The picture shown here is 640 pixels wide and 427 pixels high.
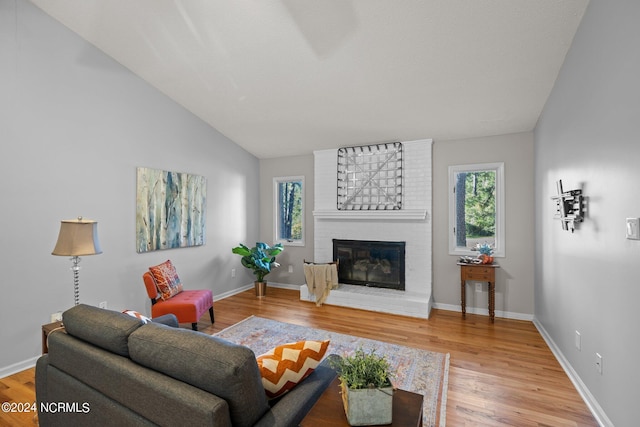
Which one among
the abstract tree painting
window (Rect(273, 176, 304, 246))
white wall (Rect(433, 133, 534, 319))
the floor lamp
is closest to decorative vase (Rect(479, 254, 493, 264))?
white wall (Rect(433, 133, 534, 319))

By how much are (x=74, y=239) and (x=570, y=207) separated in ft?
13.3

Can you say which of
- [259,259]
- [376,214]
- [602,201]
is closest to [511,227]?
[376,214]

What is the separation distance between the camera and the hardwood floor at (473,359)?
207cm

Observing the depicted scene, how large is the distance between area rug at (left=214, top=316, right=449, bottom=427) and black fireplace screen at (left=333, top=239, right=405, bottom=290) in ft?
4.80

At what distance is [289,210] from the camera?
18.5ft

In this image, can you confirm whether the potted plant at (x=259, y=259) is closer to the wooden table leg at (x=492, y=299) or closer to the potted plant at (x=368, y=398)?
the wooden table leg at (x=492, y=299)

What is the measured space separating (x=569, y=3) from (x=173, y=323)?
370 centimetres

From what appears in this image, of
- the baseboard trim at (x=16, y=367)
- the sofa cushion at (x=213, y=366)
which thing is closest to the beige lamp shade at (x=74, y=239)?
the baseboard trim at (x=16, y=367)

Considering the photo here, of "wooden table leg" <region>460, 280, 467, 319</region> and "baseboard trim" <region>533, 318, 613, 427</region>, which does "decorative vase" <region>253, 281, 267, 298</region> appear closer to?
"wooden table leg" <region>460, 280, 467, 319</region>

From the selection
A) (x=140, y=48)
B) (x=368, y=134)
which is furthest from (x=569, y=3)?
(x=140, y=48)

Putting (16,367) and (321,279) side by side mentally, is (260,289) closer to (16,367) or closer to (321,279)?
(321,279)

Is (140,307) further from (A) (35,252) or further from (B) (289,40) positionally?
(B) (289,40)

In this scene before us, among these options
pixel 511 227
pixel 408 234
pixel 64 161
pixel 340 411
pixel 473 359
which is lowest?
pixel 473 359

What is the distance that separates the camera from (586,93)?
2199mm
